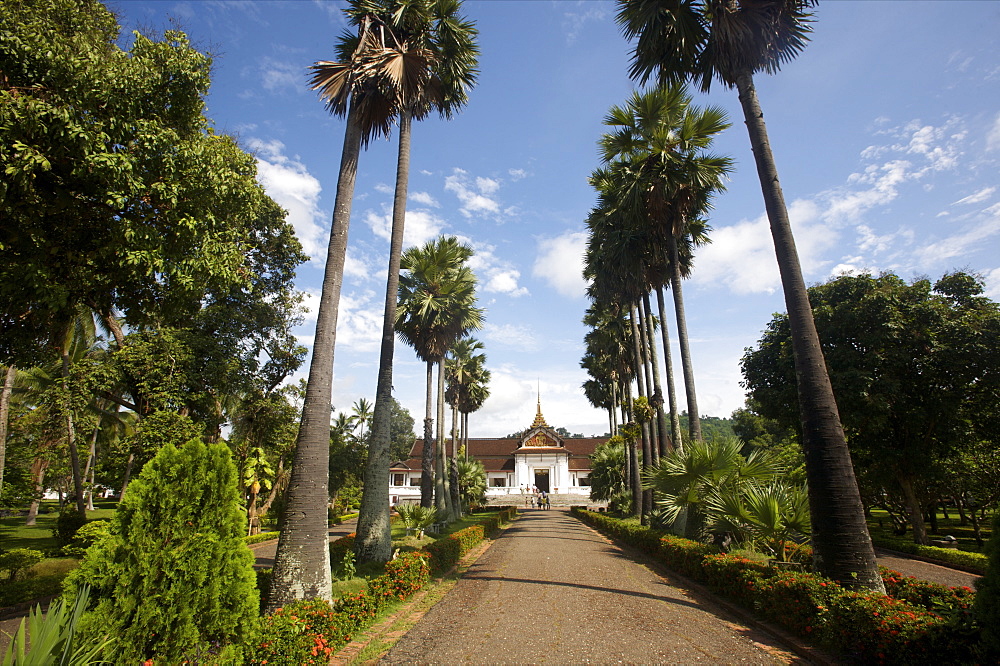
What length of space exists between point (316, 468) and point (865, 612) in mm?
7661

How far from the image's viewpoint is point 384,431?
10.8 m

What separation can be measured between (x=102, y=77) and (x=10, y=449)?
92.1ft

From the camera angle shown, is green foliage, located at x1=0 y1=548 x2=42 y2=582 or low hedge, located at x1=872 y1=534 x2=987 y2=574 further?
low hedge, located at x1=872 y1=534 x2=987 y2=574

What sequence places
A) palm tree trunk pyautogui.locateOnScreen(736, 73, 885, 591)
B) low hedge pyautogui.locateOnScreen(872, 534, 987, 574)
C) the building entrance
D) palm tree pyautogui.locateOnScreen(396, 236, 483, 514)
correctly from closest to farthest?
palm tree trunk pyautogui.locateOnScreen(736, 73, 885, 591)
low hedge pyautogui.locateOnScreen(872, 534, 987, 574)
palm tree pyautogui.locateOnScreen(396, 236, 483, 514)
the building entrance

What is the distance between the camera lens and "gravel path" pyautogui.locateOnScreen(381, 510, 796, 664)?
18.4 feet

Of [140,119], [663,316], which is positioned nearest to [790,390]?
[663,316]

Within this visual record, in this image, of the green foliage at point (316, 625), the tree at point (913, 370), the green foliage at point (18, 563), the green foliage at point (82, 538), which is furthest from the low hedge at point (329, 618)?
the tree at point (913, 370)

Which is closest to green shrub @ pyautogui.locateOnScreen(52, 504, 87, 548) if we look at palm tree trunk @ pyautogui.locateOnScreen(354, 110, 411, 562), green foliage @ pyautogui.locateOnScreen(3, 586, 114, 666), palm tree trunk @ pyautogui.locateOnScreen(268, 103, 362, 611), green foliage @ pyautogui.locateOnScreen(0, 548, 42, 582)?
green foliage @ pyautogui.locateOnScreen(0, 548, 42, 582)

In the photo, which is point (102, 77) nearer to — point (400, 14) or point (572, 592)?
point (400, 14)

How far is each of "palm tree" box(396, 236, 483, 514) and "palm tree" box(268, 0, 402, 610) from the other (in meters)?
9.47

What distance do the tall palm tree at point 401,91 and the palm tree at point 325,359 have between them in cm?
57

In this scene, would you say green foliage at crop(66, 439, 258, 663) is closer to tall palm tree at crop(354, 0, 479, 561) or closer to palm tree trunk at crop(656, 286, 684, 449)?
tall palm tree at crop(354, 0, 479, 561)

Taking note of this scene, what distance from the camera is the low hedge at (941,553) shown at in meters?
13.4

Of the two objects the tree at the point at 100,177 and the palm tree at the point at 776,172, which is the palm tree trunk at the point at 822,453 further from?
the tree at the point at 100,177
